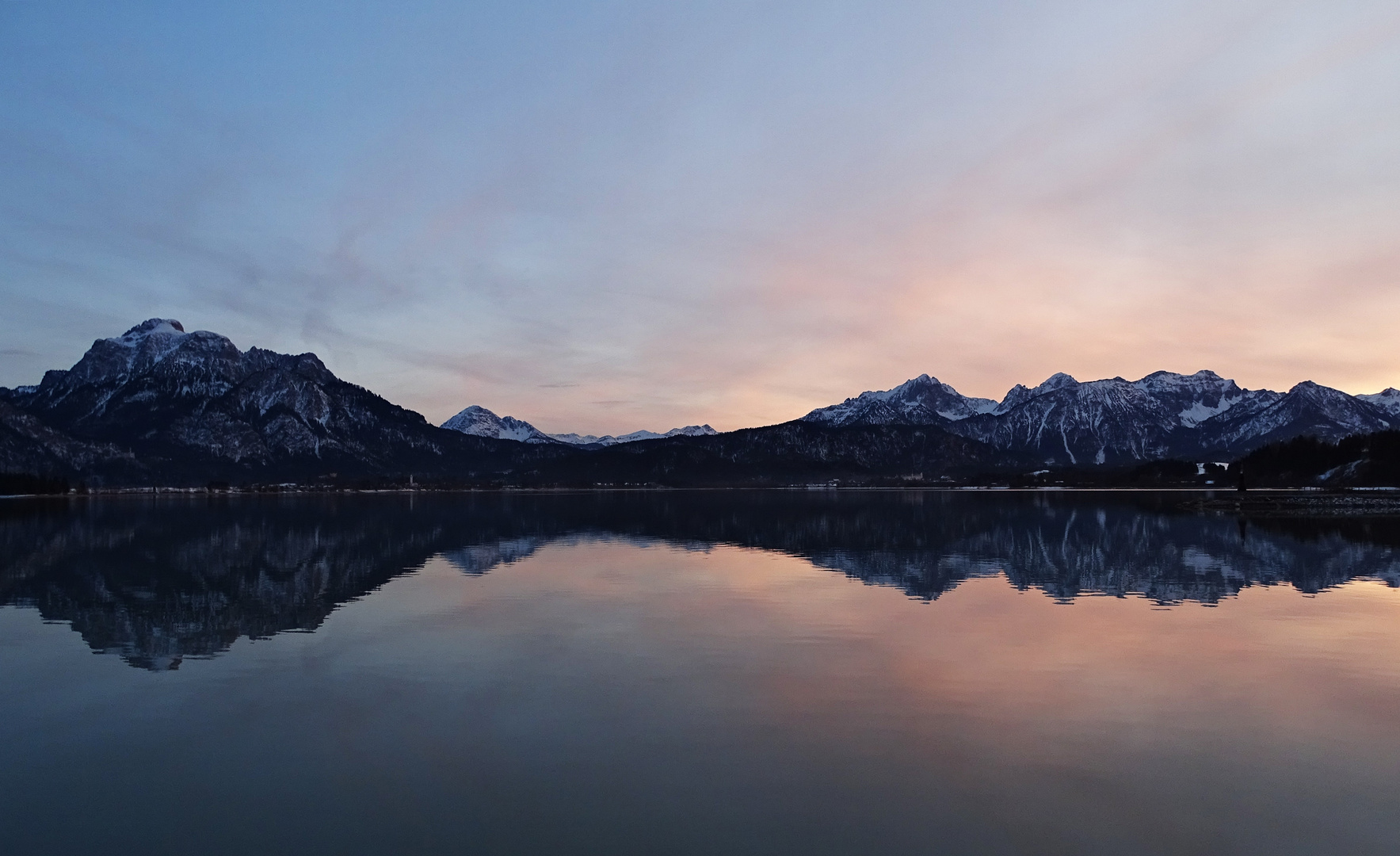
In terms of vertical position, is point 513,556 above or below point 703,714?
above

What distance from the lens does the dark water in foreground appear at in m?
15.2

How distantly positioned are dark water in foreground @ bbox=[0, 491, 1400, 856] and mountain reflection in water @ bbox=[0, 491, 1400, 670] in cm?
66

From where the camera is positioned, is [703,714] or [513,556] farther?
[513,556]

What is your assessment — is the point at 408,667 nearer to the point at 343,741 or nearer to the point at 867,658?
the point at 343,741

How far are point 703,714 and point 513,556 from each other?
47.7 metres

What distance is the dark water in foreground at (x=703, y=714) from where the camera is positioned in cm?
1516

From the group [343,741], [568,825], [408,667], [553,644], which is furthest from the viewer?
[553,644]

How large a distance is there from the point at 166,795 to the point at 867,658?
802 inches

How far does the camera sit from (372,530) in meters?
101

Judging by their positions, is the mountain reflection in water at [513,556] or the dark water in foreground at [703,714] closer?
the dark water in foreground at [703,714]

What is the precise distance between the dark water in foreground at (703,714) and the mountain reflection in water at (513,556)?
2.16 ft

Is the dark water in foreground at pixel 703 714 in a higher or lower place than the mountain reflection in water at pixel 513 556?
lower

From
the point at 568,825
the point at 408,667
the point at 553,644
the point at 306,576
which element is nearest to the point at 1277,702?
the point at 568,825

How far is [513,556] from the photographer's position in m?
67.1
